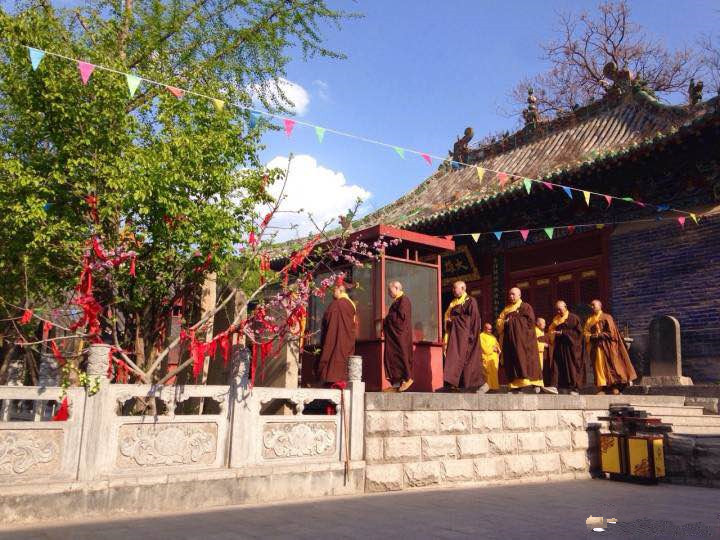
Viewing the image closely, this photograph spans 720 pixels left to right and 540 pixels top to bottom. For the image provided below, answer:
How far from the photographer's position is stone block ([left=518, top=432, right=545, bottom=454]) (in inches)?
301

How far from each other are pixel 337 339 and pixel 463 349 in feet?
6.56

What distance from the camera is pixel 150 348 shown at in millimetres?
6801

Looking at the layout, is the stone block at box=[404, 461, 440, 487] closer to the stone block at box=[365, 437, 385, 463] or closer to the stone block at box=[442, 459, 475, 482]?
the stone block at box=[442, 459, 475, 482]

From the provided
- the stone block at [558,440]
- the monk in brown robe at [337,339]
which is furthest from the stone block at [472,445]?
the monk in brown robe at [337,339]

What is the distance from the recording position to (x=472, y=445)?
7.19 m

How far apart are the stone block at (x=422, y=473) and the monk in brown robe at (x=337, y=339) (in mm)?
1340

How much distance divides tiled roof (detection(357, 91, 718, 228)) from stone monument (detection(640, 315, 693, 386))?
3055 millimetres

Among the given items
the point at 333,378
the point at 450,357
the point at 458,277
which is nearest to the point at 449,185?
the point at 458,277

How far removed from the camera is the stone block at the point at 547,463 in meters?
7.74

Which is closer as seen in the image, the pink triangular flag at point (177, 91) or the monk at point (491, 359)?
the pink triangular flag at point (177, 91)

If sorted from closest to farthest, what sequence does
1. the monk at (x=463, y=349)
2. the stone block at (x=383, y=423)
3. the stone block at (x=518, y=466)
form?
the stone block at (x=383, y=423), the stone block at (x=518, y=466), the monk at (x=463, y=349)

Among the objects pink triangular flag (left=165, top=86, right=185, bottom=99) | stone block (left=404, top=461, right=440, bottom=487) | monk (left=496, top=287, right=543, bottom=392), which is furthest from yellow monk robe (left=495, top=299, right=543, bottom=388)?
pink triangular flag (left=165, top=86, right=185, bottom=99)

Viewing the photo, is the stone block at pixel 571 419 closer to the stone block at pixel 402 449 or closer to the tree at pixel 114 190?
the stone block at pixel 402 449

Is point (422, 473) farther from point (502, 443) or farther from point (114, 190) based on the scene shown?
point (114, 190)
